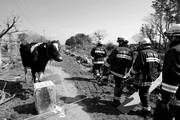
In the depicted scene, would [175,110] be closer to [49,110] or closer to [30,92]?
[49,110]

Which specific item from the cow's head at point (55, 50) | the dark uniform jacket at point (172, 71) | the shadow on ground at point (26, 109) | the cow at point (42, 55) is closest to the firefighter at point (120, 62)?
the cow's head at point (55, 50)

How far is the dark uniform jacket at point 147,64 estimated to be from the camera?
4527 mm

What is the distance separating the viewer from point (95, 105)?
5.68m

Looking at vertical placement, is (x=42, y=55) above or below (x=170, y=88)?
above

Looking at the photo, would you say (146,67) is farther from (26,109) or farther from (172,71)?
(26,109)

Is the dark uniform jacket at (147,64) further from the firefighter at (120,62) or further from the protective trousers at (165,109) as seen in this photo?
the protective trousers at (165,109)

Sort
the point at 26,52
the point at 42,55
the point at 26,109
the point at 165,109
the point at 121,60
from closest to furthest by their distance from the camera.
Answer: the point at 165,109, the point at 26,109, the point at 121,60, the point at 42,55, the point at 26,52

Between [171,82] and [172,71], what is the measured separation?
0.20 m

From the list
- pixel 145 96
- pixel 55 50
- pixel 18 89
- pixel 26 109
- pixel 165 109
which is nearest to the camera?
pixel 165 109

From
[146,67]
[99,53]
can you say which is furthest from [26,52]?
[146,67]

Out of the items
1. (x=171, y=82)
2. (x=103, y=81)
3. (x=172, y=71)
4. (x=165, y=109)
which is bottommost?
(x=103, y=81)

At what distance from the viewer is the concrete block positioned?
4.73 m

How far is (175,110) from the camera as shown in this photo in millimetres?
3121

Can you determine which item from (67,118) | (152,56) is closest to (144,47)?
(152,56)
